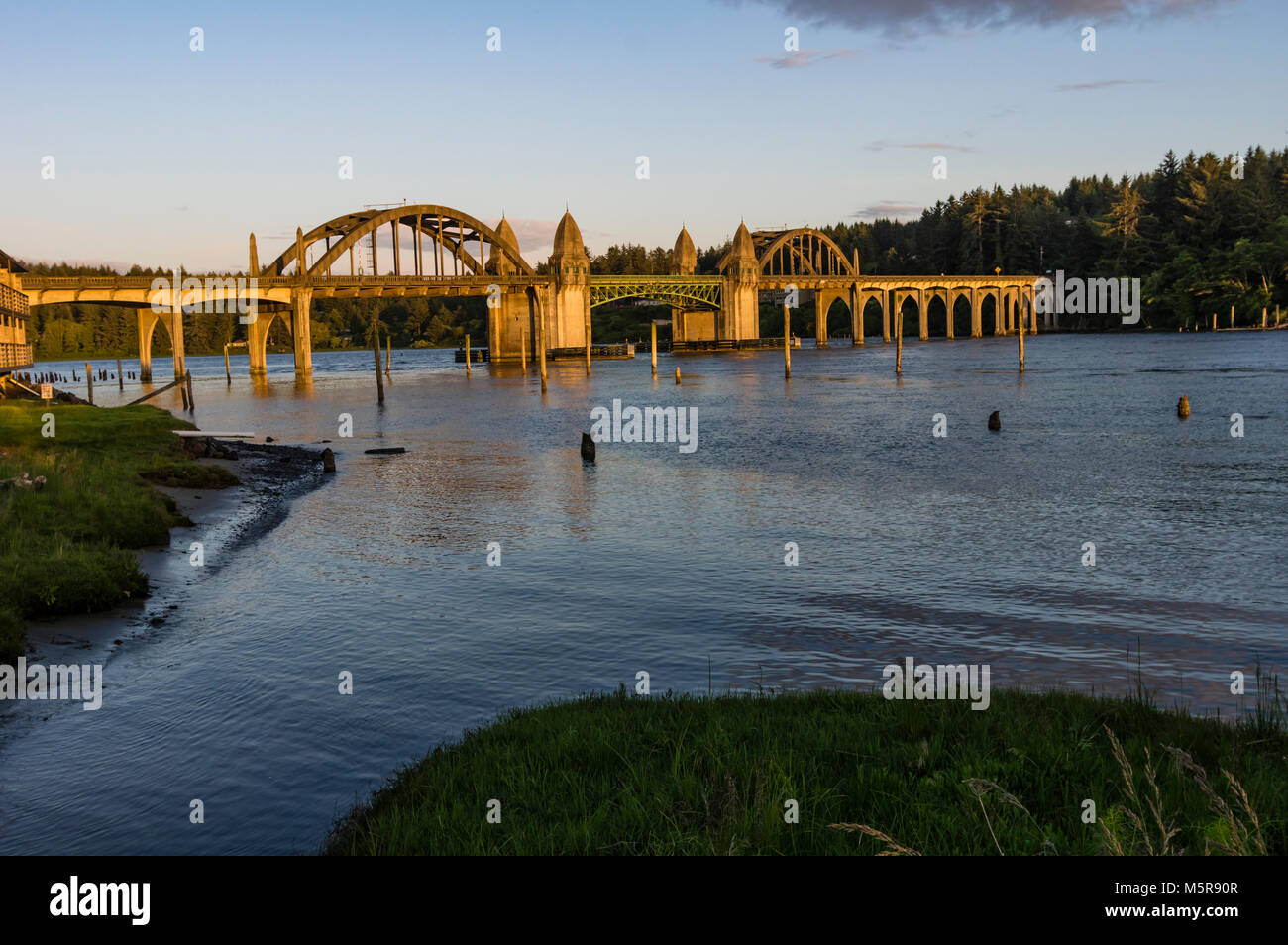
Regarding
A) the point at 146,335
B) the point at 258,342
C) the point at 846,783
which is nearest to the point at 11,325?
the point at 146,335

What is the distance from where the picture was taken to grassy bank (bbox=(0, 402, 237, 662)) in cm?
1697

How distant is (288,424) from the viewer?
67250 mm

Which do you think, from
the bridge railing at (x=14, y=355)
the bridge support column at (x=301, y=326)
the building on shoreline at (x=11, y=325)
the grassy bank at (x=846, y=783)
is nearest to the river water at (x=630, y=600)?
the grassy bank at (x=846, y=783)

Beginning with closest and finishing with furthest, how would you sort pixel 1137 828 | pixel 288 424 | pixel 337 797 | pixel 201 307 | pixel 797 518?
pixel 1137 828, pixel 337 797, pixel 797 518, pixel 288 424, pixel 201 307

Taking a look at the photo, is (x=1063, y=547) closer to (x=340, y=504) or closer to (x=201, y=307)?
(x=340, y=504)

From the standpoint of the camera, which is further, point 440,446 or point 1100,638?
point 440,446

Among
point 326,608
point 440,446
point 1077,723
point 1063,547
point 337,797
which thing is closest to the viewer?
point 1077,723

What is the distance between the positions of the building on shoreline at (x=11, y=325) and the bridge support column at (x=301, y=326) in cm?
4718

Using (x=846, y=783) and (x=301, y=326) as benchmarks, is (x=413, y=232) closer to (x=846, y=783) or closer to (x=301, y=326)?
(x=301, y=326)

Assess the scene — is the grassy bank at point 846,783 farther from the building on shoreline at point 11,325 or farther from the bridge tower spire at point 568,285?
the bridge tower spire at point 568,285

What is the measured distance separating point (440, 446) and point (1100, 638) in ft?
136

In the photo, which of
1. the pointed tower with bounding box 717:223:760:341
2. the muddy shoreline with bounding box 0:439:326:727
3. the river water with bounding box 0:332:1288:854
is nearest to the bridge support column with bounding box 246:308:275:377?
the pointed tower with bounding box 717:223:760:341

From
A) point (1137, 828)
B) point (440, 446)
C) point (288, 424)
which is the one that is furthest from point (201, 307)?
point (1137, 828)

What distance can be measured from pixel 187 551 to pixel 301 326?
111028 millimetres
